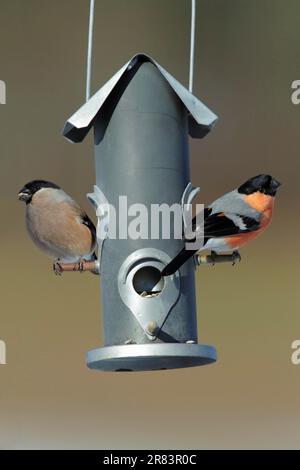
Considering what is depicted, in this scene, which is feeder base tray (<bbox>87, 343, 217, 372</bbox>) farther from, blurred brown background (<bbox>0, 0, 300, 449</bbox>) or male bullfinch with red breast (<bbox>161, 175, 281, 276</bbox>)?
blurred brown background (<bbox>0, 0, 300, 449</bbox>)

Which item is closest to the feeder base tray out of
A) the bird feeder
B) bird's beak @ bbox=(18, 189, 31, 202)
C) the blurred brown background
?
the bird feeder

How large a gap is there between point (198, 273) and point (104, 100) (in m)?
3.86

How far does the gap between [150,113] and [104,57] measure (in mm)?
3754

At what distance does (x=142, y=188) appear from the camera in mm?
4211

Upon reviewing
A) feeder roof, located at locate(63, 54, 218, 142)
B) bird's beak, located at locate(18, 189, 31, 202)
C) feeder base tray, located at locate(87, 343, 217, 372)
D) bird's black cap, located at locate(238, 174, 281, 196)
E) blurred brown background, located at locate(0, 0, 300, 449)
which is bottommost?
feeder base tray, located at locate(87, 343, 217, 372)

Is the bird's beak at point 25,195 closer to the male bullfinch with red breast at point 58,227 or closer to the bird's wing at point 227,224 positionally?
the male bullfinch with red breast at point 58,227

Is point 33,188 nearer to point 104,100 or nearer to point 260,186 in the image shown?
point 104,100

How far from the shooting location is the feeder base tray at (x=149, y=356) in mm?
3932

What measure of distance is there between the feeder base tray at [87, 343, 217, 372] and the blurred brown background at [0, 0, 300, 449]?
306 centimetres

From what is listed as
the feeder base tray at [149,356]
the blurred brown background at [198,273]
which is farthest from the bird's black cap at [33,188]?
the blurred brown background at [198,273]

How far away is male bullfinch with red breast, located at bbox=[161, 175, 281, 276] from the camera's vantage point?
4.19 meters


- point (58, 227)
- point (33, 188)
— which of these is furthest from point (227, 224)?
point (33, 188)

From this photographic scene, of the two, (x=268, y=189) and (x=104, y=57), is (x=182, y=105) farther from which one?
(x=104, y=57)
